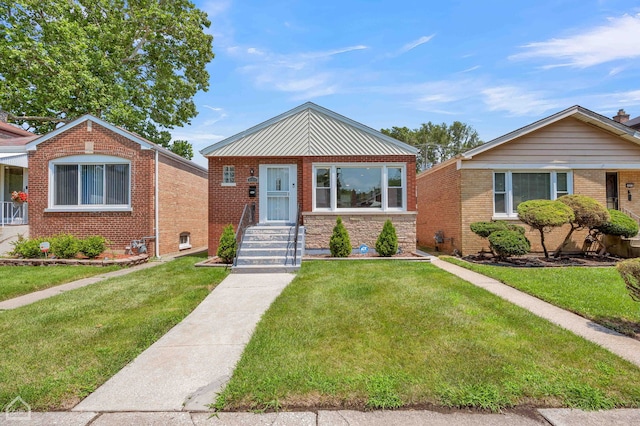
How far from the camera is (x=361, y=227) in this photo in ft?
37.4

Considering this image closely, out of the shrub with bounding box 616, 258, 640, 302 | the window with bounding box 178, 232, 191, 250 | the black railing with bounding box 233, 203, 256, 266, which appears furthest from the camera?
the window with bounding box 178, 232, 191, 250

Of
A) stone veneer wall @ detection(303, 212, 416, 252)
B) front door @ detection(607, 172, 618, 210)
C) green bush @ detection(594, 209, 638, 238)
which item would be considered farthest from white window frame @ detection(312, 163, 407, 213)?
front door @ detection(607, 172, 618, 210)

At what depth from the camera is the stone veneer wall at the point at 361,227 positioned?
1133cm

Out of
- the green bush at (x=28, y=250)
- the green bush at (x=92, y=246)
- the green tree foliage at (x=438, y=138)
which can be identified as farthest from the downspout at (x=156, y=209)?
the green tree foliage at (x=438, y=138)

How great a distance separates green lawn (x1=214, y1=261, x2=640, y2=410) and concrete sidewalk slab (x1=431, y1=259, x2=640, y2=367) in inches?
9.1

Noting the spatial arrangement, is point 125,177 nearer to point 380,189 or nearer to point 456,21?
point 380,189

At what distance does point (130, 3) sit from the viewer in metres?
18.6

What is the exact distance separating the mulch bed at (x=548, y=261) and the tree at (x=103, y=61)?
724 inches

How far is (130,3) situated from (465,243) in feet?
70.3

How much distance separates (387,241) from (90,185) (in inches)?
404

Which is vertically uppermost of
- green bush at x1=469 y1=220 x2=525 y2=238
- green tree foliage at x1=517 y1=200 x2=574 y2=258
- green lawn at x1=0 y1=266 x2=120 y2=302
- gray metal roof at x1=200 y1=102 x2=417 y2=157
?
gray metal roof at x1=200 y1=102 x2=417 y2=157

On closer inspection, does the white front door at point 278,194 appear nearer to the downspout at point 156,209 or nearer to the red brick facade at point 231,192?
the red brick facade at point 231,192

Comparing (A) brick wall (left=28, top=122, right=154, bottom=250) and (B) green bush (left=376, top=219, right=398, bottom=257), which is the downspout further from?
(B) green bush (left=376, top=219, right=398, bottom=257)

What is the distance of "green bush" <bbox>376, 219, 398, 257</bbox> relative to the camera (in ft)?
34.4
